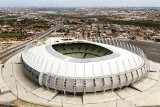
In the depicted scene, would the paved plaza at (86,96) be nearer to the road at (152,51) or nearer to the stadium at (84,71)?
the stadium at (84,71)

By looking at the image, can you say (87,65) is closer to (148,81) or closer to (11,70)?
(148,81)

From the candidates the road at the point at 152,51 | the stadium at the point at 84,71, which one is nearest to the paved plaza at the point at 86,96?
the stadium at the point at 84,71

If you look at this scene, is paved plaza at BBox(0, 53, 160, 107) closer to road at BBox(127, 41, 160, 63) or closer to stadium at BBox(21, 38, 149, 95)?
stadium at BBox(21, 38, 149, 95)

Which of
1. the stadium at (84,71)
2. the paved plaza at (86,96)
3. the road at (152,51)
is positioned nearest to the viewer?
the paved plaza at (86,96)

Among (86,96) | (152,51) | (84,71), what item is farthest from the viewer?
(152,51)

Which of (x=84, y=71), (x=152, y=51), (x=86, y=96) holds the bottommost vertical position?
(x=152, y=51)

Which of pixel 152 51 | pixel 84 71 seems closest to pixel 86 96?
pixel 84 71

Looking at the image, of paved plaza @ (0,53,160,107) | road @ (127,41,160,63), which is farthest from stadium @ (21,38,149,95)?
road @ (127,41,160,63)

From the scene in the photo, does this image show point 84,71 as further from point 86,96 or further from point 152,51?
point 152,51

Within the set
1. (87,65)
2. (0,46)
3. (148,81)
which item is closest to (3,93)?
(87,65)

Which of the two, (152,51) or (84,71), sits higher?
(84,71)

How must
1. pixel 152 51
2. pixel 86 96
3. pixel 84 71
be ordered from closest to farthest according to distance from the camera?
pixel 86 96 < pixel 84 71 < pixel 152 51
